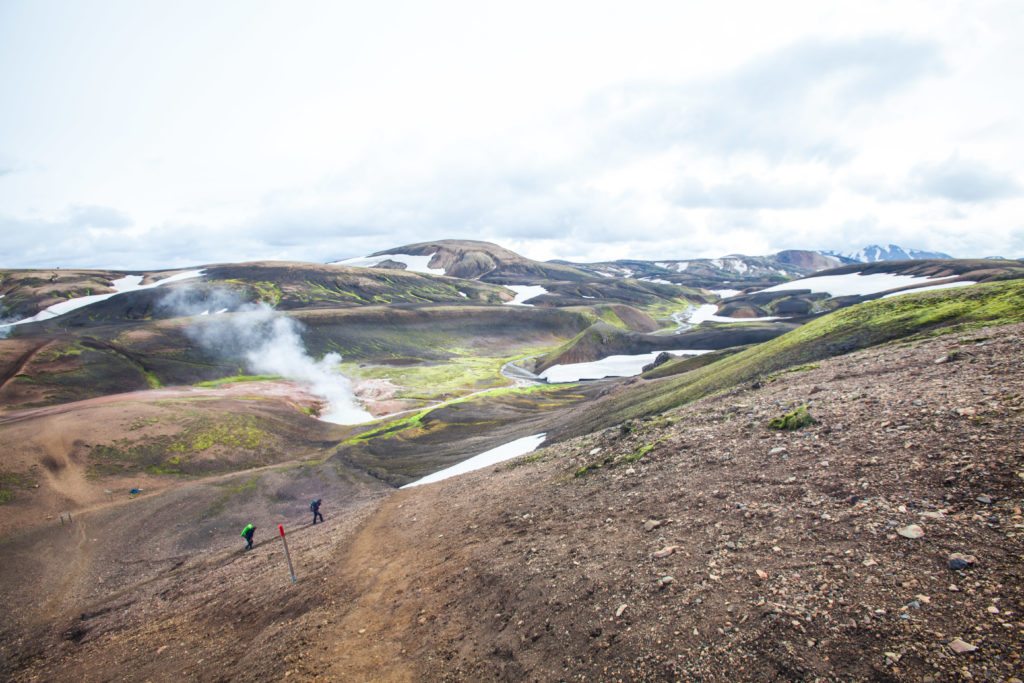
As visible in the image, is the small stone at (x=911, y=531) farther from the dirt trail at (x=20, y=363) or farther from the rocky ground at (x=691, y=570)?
the dirt trail at (x=20, y=363)

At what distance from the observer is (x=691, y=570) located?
31.7ft

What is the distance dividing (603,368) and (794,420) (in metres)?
70.4

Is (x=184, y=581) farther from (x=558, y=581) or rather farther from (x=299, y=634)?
(x=558, y=581)

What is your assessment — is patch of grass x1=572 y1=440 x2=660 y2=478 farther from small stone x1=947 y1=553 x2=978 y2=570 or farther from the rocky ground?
small stone x1=947 y1=553 x2=978 y2=570

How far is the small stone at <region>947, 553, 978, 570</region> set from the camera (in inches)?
288

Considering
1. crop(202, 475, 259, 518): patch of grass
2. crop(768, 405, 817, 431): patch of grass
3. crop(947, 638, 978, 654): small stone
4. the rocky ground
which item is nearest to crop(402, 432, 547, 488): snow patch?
the rocky ground

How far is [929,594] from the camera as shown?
7.09 m

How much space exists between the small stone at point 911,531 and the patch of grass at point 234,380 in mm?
81525

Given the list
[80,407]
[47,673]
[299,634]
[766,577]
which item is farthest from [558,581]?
[80,407]

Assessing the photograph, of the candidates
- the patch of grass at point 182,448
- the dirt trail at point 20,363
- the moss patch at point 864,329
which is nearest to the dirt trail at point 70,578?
the patch of grass at point 182,448

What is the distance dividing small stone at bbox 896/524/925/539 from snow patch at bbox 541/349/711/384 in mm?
70076

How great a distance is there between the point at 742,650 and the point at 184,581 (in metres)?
23.8

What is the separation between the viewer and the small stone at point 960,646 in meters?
6.03

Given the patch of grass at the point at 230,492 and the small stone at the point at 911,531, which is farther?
the patch of grass at the point at 230,492
